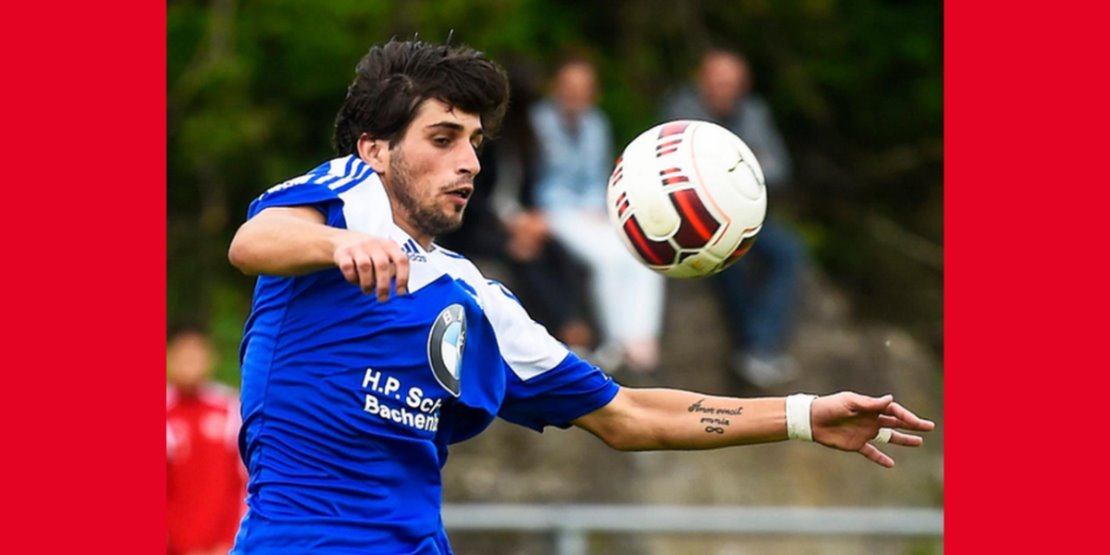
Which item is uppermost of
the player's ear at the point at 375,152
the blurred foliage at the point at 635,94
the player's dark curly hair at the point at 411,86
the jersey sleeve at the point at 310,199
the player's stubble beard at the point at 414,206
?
the blurred foliage at the point at 635,94

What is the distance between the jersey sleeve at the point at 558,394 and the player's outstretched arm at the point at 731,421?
0.17 feet

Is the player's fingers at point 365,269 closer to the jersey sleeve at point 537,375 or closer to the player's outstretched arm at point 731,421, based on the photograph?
the jersey sleeve at point 537,375

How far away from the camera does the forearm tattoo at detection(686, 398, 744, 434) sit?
546 cm

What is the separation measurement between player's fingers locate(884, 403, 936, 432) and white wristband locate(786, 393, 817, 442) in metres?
0.26

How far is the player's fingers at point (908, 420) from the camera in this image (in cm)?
512

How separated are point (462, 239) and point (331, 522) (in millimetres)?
5978

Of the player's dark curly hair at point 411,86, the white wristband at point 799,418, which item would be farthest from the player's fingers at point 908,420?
the player's dark curly hair at point 411,86

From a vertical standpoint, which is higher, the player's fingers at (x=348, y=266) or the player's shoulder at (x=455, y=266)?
the player's shoulder at (x=455, y=266)

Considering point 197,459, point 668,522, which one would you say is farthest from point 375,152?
point 197,459

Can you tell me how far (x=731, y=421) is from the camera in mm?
5457

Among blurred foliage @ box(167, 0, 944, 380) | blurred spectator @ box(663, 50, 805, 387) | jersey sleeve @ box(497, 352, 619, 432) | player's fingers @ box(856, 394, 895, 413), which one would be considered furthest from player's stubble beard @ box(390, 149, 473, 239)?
blurred foliage @ box(167, 0, 944, 380)

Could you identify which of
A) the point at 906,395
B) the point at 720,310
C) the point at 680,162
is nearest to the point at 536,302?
the point at 720,310

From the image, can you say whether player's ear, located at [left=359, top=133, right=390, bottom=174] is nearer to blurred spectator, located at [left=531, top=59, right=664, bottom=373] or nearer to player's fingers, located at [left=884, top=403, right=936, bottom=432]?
player's fingers, located at [left=884, top=403, right=936, bottom=432]

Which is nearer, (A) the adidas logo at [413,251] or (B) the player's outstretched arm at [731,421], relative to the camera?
(A) the adidas logo at [413,251]
